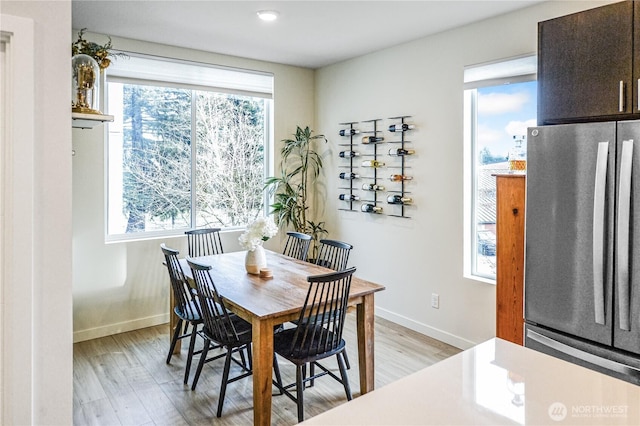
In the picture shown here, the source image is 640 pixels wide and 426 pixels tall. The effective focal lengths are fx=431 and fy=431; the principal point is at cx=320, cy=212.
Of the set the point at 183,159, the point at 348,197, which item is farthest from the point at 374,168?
the point at 183,159

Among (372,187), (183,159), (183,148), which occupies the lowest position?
(372,187)

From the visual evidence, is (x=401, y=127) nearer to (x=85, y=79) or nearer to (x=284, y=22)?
(x=284, y=22)

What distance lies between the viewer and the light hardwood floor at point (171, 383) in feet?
8.79

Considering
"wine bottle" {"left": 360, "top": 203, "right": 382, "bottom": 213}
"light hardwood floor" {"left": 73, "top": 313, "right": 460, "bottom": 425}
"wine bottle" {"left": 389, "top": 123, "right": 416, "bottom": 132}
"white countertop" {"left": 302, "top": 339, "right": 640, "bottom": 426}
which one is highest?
"wine bottle" {"left": 389, "top": 123, "right": 416, "bottom": 132}

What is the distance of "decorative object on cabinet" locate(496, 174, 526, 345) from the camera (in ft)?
9.37

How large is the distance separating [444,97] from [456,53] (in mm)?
367

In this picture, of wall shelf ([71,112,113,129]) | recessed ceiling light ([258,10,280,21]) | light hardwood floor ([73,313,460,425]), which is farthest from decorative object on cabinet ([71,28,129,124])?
light hardwood floor ([73,313,460,425])

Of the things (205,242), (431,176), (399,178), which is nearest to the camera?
(431,176)

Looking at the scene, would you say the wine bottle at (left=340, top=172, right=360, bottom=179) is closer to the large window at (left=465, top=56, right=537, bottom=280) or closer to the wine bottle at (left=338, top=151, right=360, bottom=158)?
the wine bottle at (left=338, top=151, right=360, bottom=158)

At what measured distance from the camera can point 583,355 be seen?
2.26 meters

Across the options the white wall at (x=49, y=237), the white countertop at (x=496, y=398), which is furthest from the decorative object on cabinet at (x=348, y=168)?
the white countertop at (x=496, y=398)

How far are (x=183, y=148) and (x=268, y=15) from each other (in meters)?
1.73

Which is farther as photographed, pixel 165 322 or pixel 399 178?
pixel 165 322

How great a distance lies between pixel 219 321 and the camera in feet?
8.67
